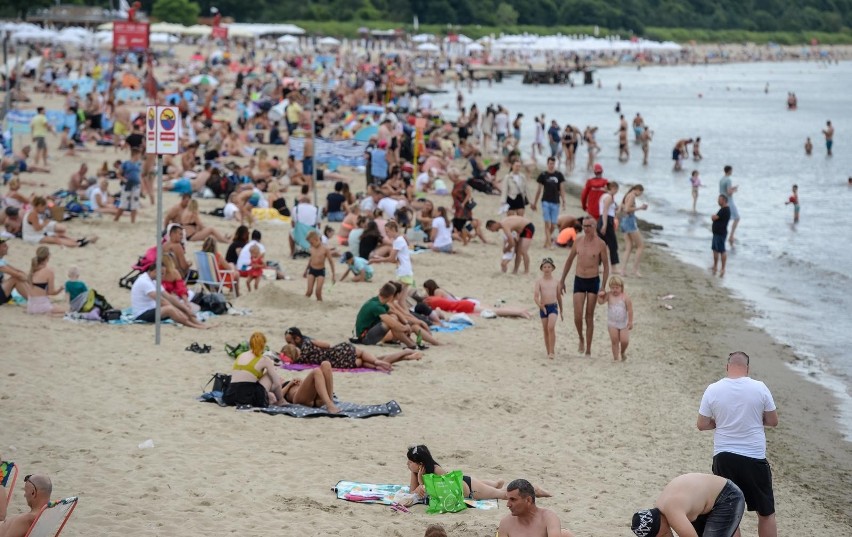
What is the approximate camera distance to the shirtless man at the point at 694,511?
5.75m

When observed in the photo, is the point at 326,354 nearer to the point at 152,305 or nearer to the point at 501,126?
the point at 152,305

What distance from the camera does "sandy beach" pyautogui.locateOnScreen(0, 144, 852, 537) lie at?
7.34 m

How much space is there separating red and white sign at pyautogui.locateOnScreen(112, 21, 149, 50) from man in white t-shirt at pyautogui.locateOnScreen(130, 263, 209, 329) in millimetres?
18739

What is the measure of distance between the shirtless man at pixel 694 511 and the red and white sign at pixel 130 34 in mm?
26036

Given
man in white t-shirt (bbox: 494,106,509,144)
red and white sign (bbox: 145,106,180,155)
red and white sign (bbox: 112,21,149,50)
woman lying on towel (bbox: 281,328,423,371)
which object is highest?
red and white sign (bbox: 112,21,149,50)

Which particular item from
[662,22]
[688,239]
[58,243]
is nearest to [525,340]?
[58,243]

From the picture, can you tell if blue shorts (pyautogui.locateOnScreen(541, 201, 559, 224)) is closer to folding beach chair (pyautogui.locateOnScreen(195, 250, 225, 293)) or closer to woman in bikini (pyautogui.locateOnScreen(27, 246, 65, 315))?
folding beach chair (pyautogui.locateOnScreen(195, 250, 225, 293))

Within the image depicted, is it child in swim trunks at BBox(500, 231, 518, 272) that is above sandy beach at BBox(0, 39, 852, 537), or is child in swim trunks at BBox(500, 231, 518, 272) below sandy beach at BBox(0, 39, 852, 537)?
above

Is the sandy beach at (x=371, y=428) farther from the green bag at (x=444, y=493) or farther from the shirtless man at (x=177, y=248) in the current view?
the shirtless man at (x=177, y=248)

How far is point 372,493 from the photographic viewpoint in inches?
299

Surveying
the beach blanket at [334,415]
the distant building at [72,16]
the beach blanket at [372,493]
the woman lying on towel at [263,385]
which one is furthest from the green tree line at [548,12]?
the beach blanket at [372,493]

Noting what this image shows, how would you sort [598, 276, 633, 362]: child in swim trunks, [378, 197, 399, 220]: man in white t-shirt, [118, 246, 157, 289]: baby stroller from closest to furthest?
[598, 276, 633, 362]: child in swim trunks, [118, 246, 157, 289]: baby stroller, [378, 197, 399, 220]: man in white t-shirt

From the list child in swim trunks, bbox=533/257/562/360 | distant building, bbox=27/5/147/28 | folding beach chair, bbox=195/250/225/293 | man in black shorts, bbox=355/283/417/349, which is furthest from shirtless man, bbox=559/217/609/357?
distant building, bbox=27/5/147/28

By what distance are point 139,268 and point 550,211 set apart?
709cm
